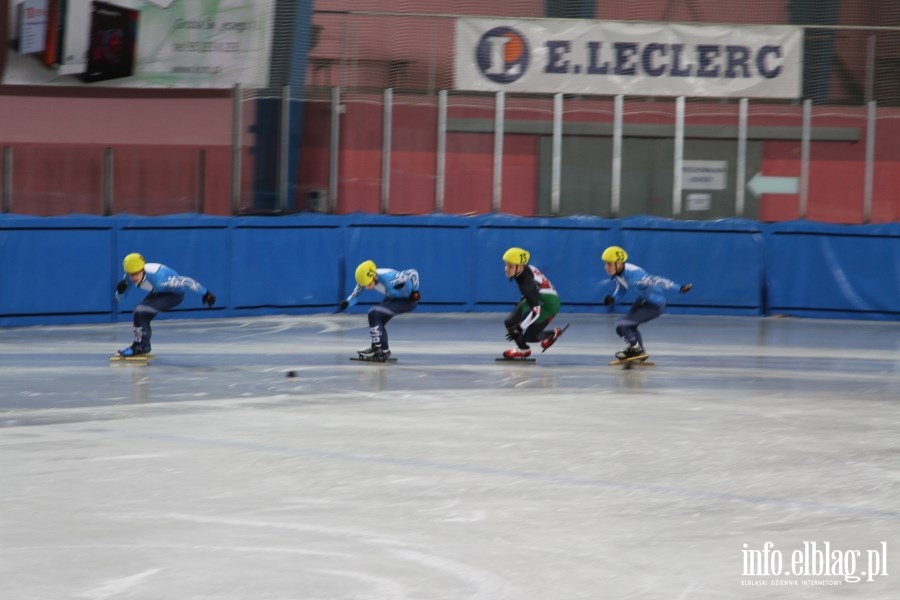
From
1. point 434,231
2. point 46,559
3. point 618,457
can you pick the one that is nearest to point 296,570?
point 46,559

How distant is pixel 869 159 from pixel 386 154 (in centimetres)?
891

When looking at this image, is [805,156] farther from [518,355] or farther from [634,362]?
[518,355]

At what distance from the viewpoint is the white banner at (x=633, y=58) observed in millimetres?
25250

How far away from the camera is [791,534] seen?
8.05 meters

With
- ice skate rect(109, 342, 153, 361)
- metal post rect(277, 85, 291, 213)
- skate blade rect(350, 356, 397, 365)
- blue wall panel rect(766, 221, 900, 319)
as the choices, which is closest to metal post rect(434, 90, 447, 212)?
metal post rect(277, 85, 291, 213)

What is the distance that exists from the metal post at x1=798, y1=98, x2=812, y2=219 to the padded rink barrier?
4.45 ft

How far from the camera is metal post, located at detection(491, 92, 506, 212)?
25.0 metres

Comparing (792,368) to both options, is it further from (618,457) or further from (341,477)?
(341,477)

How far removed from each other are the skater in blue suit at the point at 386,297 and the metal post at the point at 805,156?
11119 millimetres

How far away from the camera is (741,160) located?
25.1m

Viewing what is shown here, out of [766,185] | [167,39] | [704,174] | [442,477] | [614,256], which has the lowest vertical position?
[442,477]

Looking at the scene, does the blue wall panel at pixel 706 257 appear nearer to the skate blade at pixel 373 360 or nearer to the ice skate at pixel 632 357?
the ice skate at pixel 632 357

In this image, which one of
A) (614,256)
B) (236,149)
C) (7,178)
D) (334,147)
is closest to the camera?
(614,256)

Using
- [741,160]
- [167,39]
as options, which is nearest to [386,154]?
[167,39]
